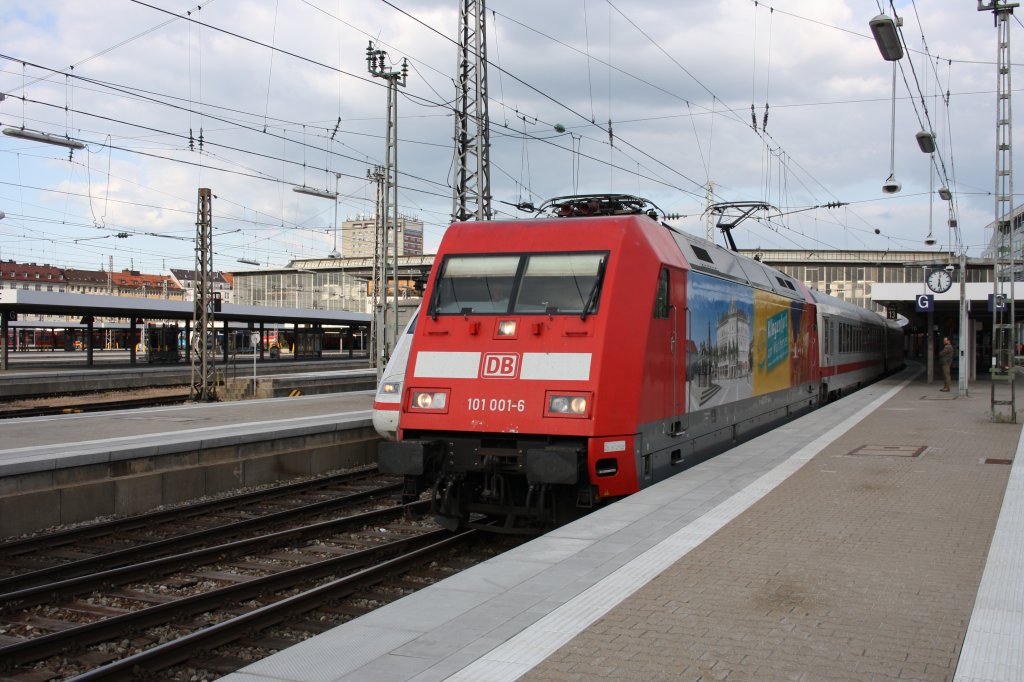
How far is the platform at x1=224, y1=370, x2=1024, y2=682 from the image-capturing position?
175 inches

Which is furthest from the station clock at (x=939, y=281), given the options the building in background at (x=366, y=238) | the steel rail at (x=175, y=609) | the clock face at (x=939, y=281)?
the building in background at (x=366, y=238)

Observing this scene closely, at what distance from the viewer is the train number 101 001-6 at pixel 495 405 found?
884 centimetres

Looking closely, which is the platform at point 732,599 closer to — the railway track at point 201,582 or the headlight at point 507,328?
the railway track at point 201,582

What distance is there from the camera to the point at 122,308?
38.8 metres

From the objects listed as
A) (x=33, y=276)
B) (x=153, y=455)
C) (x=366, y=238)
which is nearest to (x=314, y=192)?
(x=153, y=455)

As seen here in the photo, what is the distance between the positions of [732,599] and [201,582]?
5340 millimetres

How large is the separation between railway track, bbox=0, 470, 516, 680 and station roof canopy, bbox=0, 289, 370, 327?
912 inches

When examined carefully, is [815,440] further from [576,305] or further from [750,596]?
[750,596]

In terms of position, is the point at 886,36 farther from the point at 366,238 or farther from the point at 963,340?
the point at 366,238

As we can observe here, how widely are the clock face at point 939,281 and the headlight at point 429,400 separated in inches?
978

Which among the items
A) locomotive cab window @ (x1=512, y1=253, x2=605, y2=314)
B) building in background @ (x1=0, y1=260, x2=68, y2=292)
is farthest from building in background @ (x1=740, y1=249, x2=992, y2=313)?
building in background @ (x1=0, y1=260, x2=68, y2=292)

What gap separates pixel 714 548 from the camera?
22.3 ft

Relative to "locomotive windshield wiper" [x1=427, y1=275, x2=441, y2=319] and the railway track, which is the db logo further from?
the railway track

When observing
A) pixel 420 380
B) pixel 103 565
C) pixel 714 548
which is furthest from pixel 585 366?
pixel 103 565
